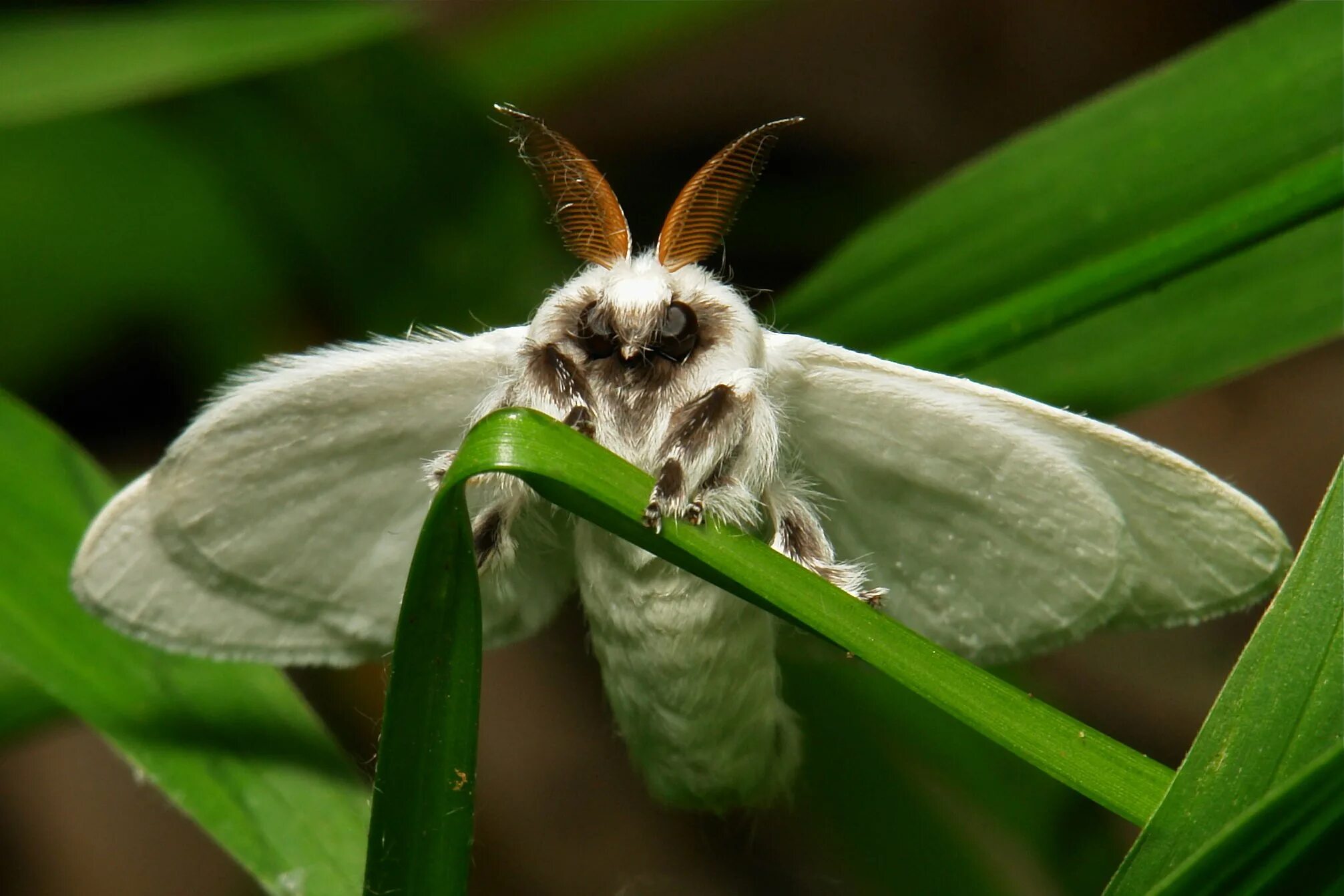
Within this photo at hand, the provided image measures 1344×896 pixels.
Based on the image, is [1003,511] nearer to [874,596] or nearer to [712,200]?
[874,596]

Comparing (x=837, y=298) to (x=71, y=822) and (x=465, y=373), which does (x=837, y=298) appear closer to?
(x=465, y=373)

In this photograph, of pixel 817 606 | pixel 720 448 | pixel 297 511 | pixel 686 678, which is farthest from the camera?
pixel 297 511

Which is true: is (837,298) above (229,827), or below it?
above

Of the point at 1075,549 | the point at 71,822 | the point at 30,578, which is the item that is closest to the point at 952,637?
the point at 1075,549

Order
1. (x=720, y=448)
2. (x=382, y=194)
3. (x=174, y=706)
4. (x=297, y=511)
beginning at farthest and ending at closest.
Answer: (x=382, y=194)
(x=174, y=706)
(x=297, y=511)
(x=720, y=448)

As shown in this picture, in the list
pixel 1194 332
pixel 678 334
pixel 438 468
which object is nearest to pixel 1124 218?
pixel 1194 332

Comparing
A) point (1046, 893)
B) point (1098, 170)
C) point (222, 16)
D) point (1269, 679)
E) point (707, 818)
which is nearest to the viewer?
point (1269, 679)

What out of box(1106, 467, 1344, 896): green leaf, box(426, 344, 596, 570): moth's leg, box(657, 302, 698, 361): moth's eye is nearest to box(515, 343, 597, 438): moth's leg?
box(426, 344, 596, 570): moth's leg
